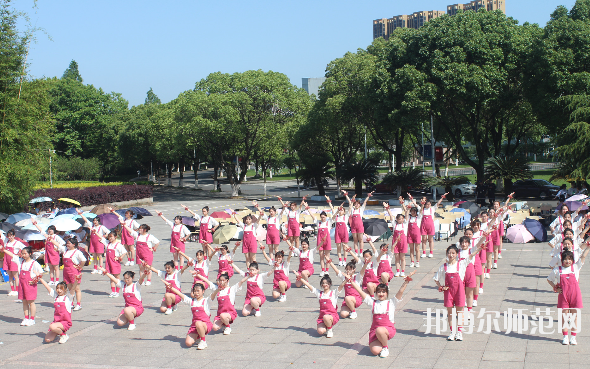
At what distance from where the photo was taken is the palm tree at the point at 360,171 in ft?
124

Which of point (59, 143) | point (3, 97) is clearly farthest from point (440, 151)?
point (59, 143)

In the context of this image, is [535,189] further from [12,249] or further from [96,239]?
[12,249]

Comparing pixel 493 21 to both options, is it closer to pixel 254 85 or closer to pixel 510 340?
pixel 254 85

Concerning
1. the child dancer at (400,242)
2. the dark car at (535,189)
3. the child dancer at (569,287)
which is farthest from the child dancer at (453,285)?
the dark car at (535,189)

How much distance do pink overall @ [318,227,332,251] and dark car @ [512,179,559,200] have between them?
23.4 metres

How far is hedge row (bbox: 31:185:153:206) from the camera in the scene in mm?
33103

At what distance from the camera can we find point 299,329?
9539 mm

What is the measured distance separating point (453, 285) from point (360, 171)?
29.4m

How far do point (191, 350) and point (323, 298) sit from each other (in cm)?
219

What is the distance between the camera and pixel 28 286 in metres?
10.3

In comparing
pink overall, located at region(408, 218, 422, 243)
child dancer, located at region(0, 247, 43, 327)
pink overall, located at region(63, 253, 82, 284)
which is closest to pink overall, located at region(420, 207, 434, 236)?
pink overall, located at region(408, 218, 422, 243)

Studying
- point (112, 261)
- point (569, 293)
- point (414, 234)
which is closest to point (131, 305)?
point (112, 261)

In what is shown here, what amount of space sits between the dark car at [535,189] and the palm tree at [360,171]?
894 centimetres

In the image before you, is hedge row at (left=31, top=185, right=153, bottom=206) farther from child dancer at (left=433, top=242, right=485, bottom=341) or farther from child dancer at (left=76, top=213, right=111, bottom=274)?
child dancer at (left=433, top=242, right=485, bottom=341)
